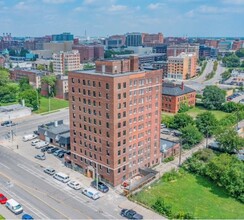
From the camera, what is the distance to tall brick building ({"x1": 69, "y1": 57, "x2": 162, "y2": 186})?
61.0 m

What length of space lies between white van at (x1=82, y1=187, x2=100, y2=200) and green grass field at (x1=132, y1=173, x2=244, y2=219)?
754 cm

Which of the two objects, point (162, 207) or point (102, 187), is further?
point (102, 187)

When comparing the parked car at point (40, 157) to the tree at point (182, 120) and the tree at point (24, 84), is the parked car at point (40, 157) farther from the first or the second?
the tree at point (24, 84)

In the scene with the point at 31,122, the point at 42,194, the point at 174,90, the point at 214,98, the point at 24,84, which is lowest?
the point at 42,194

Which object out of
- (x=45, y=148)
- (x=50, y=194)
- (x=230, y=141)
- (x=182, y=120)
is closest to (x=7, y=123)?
(x=45, y=148)

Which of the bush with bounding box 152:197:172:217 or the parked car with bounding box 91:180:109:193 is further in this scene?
the parked car with bounding box 91:180:109:193

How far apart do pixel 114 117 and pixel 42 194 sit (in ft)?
71.6

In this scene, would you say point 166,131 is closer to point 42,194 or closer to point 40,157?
point 40,157

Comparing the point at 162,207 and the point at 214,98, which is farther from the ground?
the point at 214,98

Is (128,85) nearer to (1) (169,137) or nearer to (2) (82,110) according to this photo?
(2) (82,110)

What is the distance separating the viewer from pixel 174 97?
125562 mm

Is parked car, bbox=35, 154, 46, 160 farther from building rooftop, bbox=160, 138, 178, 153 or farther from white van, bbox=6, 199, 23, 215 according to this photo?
building rooftop, bbox=160, 138, 178, 153

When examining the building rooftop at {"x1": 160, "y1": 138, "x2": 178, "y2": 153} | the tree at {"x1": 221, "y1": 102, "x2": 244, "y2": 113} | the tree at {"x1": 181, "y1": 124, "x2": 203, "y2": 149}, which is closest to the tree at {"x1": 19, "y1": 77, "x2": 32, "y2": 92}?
the building rooftop at {"x1": 160, "y1": 138, "x2": 178, "y2": 153}

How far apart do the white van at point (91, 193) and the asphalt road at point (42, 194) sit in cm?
86
